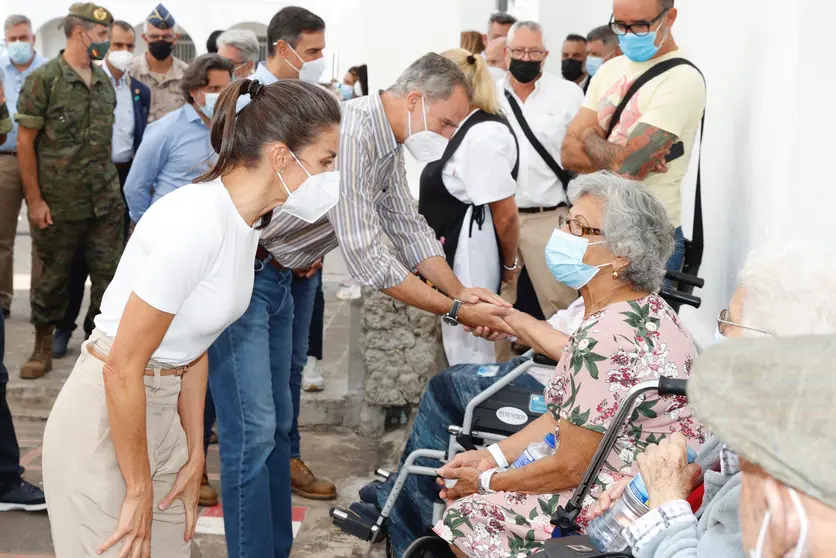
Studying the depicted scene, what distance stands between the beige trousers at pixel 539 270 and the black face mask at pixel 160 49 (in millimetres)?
3028

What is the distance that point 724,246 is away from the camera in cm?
380

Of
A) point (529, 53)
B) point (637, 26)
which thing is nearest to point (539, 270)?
point (529, 53)

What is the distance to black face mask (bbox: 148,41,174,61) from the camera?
6496 millimetres

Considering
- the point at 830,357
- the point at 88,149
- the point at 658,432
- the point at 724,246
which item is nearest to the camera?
the point at 830,357

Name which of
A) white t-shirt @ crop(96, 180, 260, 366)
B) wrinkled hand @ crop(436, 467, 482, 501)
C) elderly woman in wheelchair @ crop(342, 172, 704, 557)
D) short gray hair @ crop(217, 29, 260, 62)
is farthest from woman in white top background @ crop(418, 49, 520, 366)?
white t-shirt @ crop(96, 180, 260, 366)

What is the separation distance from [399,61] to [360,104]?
70.3 inches

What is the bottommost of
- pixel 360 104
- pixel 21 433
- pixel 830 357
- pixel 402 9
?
pixel 21 433

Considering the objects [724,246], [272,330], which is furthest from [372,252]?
[724,246]

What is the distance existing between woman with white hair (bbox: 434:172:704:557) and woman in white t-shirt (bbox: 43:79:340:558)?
81 centimetres

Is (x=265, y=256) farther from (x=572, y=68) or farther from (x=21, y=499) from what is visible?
(x=572, y=68)

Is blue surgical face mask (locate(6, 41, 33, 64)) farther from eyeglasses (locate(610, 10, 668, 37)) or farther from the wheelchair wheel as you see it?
the wheelchair wheel

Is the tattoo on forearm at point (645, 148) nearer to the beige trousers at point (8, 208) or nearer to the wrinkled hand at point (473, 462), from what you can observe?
the wrinkled hand at point (473, 462)

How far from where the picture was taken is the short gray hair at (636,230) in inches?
105

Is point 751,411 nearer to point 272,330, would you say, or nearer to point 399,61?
point 272,330
